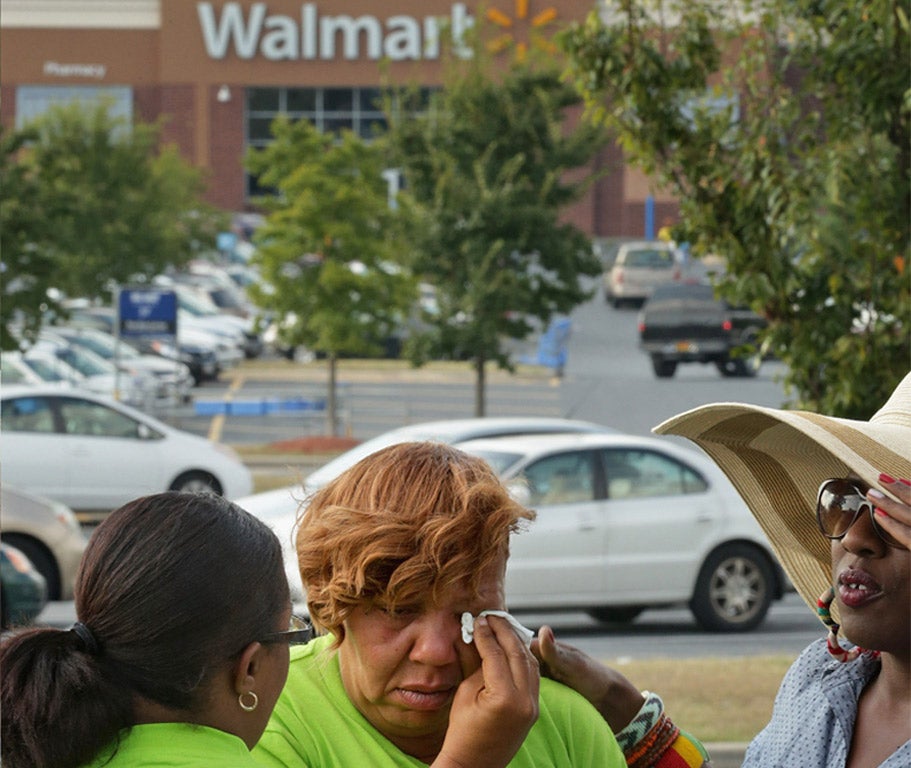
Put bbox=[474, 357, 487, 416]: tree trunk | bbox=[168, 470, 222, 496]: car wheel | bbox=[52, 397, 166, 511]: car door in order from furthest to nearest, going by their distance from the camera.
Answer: bbox=[474, 357, 487, 416]: tree trunk < bbox=[168, 470, 222, 496]: car wheel < bbox=[52, 397, 166, 511]: car door

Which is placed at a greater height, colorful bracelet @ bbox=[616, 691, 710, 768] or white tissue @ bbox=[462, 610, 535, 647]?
white tissue @ bbox=[462, 610, 535, 647]

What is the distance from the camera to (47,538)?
11289mm

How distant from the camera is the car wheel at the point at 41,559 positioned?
445 inches

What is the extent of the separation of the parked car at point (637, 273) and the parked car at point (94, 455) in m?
25.6

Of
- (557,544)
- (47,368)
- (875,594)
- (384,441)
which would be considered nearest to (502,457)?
(557,544)

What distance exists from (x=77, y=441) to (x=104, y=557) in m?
14.0

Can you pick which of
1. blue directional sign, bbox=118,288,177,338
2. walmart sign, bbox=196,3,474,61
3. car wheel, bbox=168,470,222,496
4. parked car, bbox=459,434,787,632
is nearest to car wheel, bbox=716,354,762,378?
blue directional sign, bbox=118,288,177,338

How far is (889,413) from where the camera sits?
249 cm

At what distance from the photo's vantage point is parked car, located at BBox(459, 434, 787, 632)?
35.1 ft

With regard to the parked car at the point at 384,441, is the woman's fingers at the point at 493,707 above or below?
above

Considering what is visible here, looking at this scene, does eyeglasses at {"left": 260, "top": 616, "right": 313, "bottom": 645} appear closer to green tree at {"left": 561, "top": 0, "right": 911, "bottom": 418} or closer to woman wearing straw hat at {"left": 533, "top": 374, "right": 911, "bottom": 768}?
woman wearing straw hat at {"left": 533, "top": 374, "right": 911, "bottom": 768}

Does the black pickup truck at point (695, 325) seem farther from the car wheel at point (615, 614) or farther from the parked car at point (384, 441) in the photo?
the car wheel at point (615, 614)

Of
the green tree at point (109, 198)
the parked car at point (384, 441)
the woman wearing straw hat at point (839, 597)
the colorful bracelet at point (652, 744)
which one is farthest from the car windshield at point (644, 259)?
the colorful bracelet at point (652, 744)

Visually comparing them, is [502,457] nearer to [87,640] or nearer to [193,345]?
[87,640]
